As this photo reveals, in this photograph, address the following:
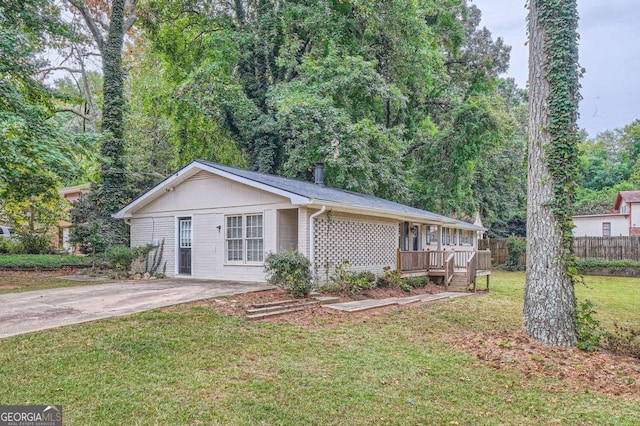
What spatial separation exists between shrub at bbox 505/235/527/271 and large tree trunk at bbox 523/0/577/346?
1894 centimetres

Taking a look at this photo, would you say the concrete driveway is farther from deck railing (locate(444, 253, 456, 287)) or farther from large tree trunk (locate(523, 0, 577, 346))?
deck railing (locate(444, 253, 456, 287))

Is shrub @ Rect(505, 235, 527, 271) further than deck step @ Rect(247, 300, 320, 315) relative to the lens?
Yes

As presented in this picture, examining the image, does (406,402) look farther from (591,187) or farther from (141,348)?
(591,187)

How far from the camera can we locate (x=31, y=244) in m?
19.7

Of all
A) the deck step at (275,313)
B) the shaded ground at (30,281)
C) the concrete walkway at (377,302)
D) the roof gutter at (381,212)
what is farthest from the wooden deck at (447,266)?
the shaded ground at (30,281)

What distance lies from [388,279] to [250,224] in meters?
4.30

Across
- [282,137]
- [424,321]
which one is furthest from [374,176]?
[424,321]

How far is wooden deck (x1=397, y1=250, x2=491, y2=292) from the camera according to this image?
14289 millimetres

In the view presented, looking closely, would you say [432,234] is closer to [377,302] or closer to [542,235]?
[377,302]

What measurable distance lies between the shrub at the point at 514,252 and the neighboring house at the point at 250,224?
39.1ft

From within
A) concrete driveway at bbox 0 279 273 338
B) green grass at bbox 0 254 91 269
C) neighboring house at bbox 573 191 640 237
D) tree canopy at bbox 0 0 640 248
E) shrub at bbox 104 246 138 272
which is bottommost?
concrete driveway at bbox 0 279 273 338

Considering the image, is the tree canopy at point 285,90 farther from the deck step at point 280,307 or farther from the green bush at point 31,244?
the deck step at point 280,307

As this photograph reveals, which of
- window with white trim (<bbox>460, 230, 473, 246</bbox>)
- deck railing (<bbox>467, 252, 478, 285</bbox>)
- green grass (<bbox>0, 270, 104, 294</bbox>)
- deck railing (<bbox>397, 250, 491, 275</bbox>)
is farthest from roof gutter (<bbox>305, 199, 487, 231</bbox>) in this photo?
green grass (<bbox>0, 270, 104, 294</bbox>)

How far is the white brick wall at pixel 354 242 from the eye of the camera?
440 inches
